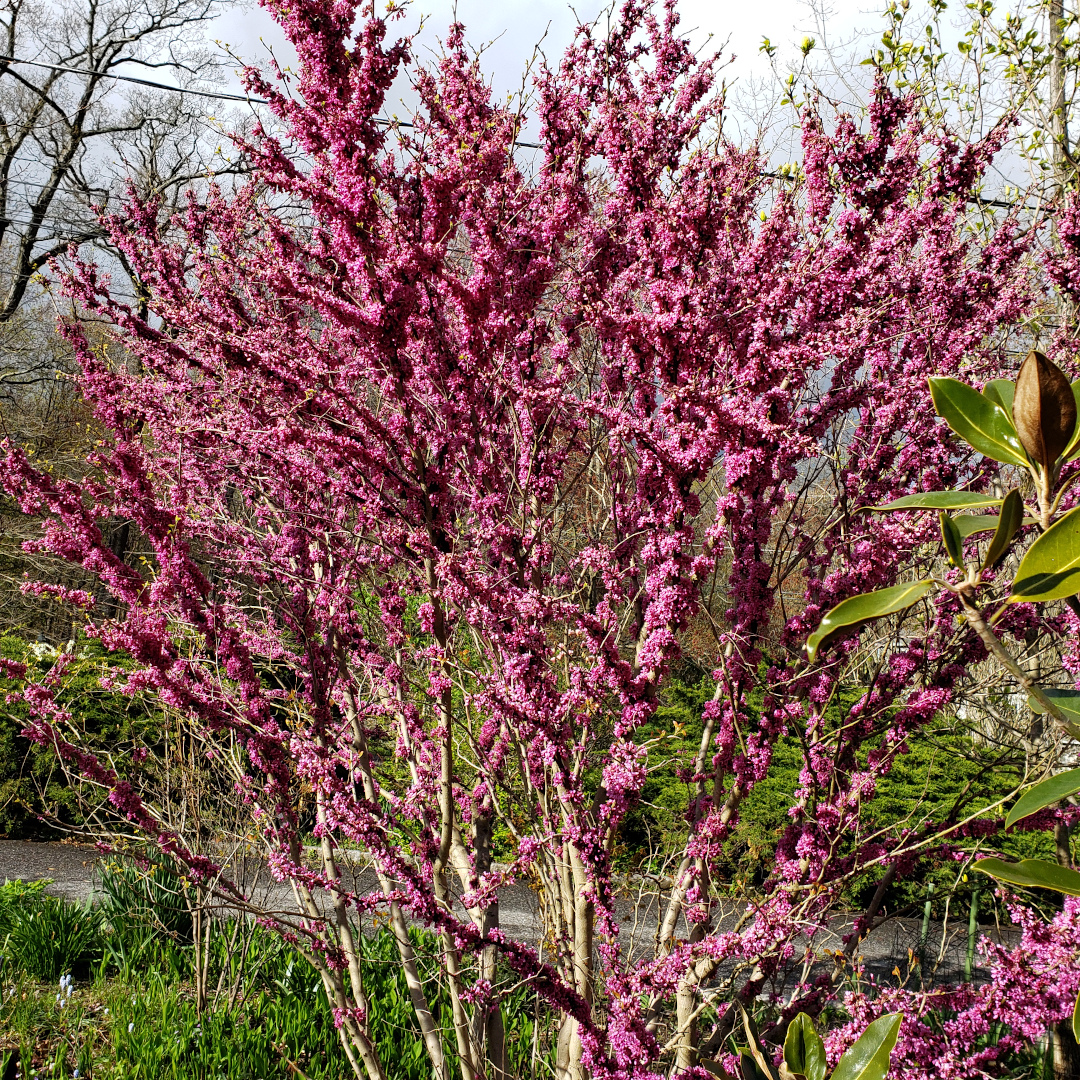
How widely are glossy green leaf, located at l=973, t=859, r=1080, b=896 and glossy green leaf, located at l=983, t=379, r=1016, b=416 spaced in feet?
1.48

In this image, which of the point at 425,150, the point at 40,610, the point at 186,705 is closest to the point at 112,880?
the point at 186,705

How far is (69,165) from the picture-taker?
1681 centimetres

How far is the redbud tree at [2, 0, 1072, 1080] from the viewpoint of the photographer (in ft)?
8.63

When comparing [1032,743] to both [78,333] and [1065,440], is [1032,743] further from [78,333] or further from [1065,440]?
[78,333]

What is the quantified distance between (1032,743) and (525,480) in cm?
462

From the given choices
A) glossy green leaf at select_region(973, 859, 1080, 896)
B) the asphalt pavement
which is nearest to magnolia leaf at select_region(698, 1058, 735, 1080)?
glossy green leaf at select_region(973, 859, 1080, 896)

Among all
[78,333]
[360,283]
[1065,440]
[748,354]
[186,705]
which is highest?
[78,333]

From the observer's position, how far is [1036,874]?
2.44 feet

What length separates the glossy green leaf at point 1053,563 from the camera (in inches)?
25.6

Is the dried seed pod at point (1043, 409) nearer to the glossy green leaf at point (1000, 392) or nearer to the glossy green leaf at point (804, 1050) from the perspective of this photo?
the glossy green leaf at point (1000, 392)

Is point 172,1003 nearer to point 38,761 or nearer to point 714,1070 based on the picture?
point 714,1070

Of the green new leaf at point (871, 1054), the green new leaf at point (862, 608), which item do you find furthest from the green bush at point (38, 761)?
the green new leaf at point (862, 608)

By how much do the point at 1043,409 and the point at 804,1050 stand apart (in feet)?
2.67

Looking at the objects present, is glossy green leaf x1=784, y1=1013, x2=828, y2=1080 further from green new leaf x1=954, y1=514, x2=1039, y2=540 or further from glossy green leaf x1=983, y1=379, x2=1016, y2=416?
glossy green leaf x1=983, y1=379, x2=1016, y2=416
